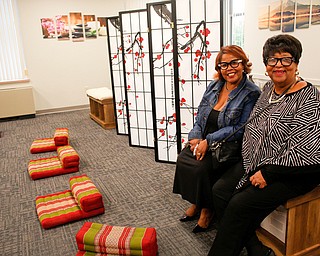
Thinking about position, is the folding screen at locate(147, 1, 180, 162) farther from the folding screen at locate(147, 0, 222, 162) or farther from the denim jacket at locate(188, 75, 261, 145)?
the denim jacket at locate(188, 75, 261, 145)

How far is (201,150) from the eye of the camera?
7.34 ft

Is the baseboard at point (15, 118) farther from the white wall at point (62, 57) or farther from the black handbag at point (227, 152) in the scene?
the black handbag at point (227, 152)

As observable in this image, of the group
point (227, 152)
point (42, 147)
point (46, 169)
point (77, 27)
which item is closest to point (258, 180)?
point (227, 152)

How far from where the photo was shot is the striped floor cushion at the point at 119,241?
195cm

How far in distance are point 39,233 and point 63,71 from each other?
4.67 metres

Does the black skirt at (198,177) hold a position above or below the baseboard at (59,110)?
above

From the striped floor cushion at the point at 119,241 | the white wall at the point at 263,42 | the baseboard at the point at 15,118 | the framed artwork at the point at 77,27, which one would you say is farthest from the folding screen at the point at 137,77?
the baseboard at the point at 15,118

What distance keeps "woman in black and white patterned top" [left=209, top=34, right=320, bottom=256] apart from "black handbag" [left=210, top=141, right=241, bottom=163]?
256 mm

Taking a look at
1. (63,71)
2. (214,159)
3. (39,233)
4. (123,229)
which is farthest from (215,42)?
(63,71)

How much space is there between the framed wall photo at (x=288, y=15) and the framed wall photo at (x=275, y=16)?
0.20ft

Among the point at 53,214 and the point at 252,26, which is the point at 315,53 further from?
the point at 53,214

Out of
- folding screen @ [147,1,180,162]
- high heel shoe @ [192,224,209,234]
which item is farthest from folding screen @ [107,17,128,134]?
high heel shoe @ [192,224,209,234]

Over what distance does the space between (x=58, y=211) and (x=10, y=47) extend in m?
4.55

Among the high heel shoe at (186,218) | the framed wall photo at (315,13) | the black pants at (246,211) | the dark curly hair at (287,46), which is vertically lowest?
the high heel shoe at (186,218)
